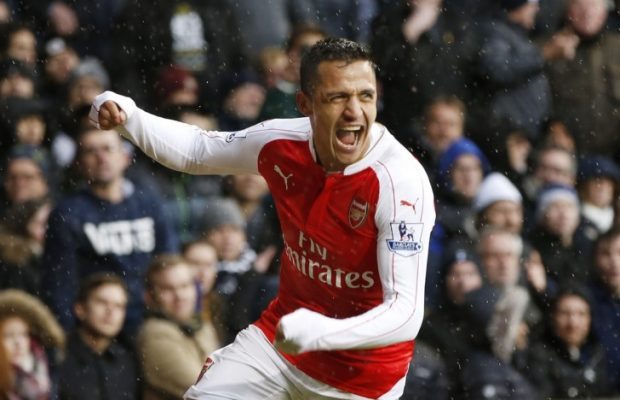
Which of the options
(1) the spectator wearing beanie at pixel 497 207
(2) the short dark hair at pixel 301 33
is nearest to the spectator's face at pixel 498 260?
(1) the spectator wearing beanie at pixel 497 207

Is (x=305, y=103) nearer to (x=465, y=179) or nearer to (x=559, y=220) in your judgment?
(x=465, y=179)

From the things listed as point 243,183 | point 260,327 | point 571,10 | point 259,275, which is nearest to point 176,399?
point 259,275

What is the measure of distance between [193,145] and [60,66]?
3.88 m

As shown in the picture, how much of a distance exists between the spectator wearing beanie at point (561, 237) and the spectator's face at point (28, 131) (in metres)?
3.22

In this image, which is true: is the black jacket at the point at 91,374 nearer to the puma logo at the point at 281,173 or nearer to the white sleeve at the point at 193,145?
the white sleeve at the point at 193,145

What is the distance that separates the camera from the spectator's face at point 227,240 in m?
8.48

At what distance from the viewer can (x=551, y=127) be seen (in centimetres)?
970

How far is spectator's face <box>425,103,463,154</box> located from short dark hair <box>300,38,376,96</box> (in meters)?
3.66

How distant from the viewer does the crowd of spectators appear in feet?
26.0

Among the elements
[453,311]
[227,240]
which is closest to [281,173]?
[227,240]

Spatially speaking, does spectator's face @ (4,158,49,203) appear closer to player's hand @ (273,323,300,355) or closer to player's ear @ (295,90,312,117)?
player's ear @ (295,90,312,117)

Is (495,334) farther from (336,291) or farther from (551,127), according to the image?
(336,291)

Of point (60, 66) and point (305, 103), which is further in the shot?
point (60, 66)

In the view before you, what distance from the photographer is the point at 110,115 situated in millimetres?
5605
